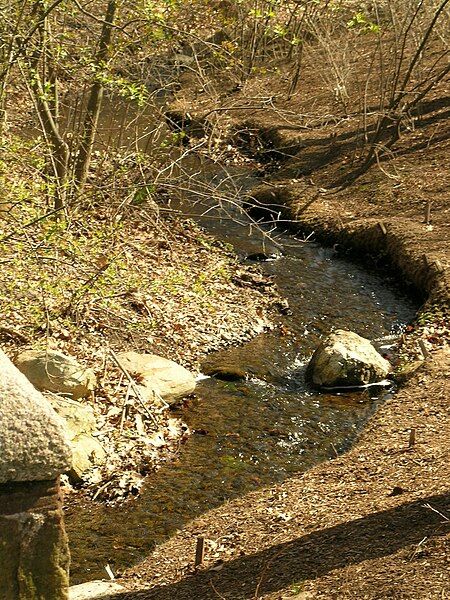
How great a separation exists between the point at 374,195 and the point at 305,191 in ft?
5.06

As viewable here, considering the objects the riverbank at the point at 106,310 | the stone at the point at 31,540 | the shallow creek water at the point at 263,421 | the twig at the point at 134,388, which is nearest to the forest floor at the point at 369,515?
the shallow creek water at the point at 263,421

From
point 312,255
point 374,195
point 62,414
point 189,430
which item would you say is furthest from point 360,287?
point 62,414

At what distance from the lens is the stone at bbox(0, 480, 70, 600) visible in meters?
4.64

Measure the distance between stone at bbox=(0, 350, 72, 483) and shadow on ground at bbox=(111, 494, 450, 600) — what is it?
176 centimetres

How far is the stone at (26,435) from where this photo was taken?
4.48 metres

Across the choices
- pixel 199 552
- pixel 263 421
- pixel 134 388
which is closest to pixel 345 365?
pixel 263 421

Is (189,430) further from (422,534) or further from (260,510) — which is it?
(422,534)

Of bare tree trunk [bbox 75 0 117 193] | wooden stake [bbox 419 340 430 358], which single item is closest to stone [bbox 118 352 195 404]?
bare tree trunk [bbox 75 0 117 193]

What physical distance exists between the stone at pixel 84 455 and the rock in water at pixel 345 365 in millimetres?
3331

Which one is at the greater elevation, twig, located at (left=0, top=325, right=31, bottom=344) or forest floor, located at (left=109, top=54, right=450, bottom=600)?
forest floor, located at (left=109, top=54, right=450, bottom=600)

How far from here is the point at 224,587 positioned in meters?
6.10

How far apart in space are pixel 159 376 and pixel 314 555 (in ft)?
13.9

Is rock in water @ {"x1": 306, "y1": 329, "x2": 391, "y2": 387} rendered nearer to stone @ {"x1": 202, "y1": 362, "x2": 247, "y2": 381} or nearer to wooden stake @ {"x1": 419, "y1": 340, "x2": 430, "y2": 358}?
wooden stake @ {"x1": 419, "y1": 340, "x2": 430, "y2": 358}

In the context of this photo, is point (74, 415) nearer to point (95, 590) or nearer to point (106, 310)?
point (106, 310)
